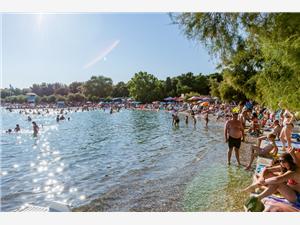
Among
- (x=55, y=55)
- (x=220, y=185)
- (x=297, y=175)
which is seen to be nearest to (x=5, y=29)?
(x=55, y=55)

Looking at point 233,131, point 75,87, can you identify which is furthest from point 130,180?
point 75,87

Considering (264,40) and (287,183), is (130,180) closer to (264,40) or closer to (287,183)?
(287,183)

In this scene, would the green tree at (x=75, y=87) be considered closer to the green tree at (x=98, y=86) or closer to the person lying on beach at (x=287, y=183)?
the green tree at (x=98, y=86)

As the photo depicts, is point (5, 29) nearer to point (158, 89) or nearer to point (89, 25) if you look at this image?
point (89, 25)

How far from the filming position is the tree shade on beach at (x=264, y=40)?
5.02 meters

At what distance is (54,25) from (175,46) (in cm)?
274

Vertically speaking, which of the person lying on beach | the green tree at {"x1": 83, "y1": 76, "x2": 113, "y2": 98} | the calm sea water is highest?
the green tree at {"x1": 83, "y1": 76, "x2": 113, "y2": 98}

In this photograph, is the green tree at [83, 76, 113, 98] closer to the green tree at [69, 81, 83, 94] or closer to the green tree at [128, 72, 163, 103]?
the green tree at [69, 81, 83, 94]

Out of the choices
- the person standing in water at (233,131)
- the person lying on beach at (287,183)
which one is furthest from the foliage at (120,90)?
the person lying on beach at (287,183)

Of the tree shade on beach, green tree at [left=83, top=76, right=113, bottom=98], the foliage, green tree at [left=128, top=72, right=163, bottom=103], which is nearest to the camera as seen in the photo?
the tree shade on beach

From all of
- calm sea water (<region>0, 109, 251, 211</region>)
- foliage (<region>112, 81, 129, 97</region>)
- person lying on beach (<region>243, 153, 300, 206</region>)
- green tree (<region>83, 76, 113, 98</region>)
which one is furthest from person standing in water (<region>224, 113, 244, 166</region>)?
green tree (<region>83, 76, 113, 98</region>)

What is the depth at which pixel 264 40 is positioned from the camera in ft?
18.1

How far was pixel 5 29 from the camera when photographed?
20.4ft

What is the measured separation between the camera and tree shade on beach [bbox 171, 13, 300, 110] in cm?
502
